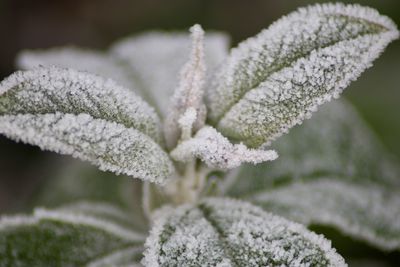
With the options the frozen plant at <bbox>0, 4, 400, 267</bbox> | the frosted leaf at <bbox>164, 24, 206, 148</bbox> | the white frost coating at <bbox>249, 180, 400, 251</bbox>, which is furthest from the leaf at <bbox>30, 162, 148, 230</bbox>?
the frosted leaf at <bbox>164, 24, 206, 148</bbox>

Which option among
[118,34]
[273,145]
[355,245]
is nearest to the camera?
[273,145]

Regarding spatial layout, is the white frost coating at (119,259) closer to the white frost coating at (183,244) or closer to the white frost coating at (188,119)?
the white frost coating at (183,244)

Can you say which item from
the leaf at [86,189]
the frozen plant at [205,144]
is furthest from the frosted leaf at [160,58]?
the leaf at [86,189]

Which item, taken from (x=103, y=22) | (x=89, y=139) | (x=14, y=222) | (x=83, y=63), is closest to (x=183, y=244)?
(x=89, y=139)

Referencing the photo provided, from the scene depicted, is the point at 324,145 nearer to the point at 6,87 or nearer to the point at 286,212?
the point at 286,212

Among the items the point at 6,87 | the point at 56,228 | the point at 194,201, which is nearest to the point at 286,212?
the point at 194,201

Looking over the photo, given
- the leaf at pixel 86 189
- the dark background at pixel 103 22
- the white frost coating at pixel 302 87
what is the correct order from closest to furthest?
the white frost coating at pixel 302 87 < the leaf at pixel 86 189 < the dark background at pixel 103 22

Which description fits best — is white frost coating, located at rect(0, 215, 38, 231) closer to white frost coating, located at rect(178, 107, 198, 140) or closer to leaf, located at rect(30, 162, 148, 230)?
leaf, located at rect(30, 162, 148, 230)
